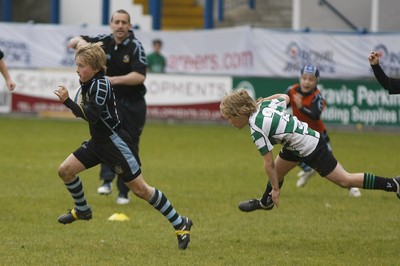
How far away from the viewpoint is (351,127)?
79.5ft

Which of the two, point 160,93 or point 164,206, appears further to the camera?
point 160,93

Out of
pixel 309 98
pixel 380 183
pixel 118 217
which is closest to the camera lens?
pixel 380 183

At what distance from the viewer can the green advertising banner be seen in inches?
933

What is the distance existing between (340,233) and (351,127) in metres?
13.6

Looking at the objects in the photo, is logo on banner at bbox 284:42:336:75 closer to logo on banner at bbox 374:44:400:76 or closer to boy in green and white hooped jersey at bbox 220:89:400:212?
Answer: logo on banner at bbox 374:44:400:76

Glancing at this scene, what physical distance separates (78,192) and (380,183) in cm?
299

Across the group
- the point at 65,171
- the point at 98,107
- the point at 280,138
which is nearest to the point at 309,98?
the point at 280,138

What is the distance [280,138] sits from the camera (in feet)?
32.1

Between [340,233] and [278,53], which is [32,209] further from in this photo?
[278,53]

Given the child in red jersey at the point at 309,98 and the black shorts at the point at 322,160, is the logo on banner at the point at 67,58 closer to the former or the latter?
the child in red jersey at the point at 309,98

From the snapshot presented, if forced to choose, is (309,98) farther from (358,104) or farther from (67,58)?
(67,58)

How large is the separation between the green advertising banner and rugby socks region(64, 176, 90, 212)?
1413 cm

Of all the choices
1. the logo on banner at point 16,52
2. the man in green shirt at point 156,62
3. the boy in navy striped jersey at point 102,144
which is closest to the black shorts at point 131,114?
the boy in navy striped jersey at point 102,144

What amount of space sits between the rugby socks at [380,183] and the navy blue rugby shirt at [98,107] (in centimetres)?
249
